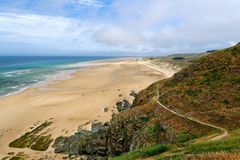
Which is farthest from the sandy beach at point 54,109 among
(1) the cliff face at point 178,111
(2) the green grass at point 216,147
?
(2) the green grass at point 216,147

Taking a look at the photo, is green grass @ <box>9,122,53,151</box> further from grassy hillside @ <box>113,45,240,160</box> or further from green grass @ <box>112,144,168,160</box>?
green grass @ <box>112,144,168,160</box>

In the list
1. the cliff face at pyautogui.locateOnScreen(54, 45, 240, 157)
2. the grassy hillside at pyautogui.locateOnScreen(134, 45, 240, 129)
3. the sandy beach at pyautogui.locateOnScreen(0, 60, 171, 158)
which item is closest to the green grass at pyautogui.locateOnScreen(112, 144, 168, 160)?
the cliff face at pyautogui.locateOnScreen(54, 45, 240, 157)

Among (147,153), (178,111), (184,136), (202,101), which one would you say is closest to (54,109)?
(178,111)

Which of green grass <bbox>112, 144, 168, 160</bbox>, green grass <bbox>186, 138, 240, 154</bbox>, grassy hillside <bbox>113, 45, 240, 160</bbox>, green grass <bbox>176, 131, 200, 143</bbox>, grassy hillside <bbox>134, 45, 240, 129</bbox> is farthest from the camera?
grassy hillside <bbox>134, 45, 240, 129</bbox>

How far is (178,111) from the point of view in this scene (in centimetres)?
3919

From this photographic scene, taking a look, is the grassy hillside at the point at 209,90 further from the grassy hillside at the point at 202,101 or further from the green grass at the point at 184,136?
the green grass at the point at 184,136

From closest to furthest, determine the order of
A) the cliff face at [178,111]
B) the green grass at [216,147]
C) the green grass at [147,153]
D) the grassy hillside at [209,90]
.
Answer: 1. the green grass at [216,147]
2. the green grass at [147,153]
3. the cliff face at [178,111]
4. the grassy hillside at [209,90]

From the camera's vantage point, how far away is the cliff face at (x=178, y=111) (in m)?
34.0

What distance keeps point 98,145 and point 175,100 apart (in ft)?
36.3

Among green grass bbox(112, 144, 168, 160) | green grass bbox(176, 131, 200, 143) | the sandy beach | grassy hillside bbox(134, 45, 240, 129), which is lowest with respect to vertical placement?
the sandy beach

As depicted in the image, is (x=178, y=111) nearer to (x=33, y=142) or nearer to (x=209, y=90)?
(x=209, y=90)

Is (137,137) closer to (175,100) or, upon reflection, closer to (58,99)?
(175,100)

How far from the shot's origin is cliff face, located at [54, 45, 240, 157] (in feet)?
112

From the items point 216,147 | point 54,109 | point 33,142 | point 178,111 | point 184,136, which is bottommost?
point 33,142
